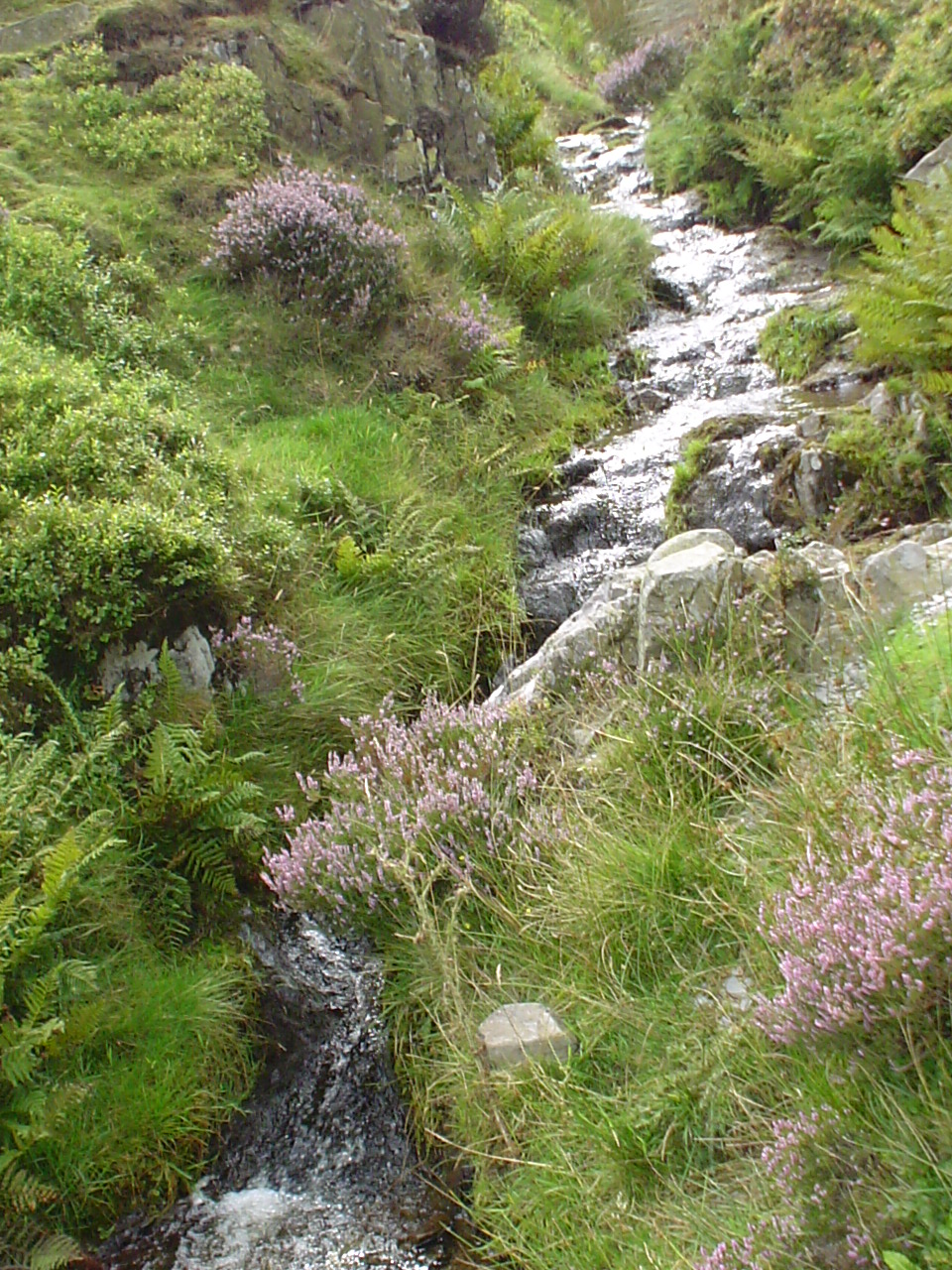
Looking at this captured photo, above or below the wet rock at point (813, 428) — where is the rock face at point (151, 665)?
above

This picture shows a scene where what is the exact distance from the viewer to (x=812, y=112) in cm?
1002

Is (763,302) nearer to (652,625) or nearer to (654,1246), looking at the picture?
(652,625)

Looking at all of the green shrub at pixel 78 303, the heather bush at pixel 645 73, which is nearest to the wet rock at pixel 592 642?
the green shrub at pixel 78 303

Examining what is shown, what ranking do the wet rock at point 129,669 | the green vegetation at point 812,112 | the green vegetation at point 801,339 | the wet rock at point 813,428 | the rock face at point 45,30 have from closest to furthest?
the wet rock at point 129,669 → the wet rock at point 813,428 → the green vegetation at point 801,339 → the green vegetation at point 812,112 → the rock face at point 45,30

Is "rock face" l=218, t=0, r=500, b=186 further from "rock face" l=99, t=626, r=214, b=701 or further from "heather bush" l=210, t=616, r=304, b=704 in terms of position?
"rock face" l=99, t=626, r=214, b=701

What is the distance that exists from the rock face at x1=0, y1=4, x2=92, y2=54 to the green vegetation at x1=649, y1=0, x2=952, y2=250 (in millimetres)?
7206

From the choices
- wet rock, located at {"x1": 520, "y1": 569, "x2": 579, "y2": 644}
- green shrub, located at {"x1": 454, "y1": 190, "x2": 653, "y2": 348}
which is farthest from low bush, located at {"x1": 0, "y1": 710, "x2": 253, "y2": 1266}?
green shrub, located at {"x1": 454, "y1": 190, "x2": 653, "y2": 348}

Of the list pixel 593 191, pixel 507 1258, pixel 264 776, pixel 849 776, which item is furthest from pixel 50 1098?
pixel 593 191

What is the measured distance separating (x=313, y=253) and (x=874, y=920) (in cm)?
709

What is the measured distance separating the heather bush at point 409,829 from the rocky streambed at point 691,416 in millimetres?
2276

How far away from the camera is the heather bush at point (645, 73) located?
17.2m

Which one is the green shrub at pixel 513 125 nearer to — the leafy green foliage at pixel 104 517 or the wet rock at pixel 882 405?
the wet rock at pixel 882 405

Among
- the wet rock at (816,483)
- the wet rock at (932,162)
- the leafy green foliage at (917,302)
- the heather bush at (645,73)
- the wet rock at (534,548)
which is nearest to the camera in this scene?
the leafy green foliage at (917,302)

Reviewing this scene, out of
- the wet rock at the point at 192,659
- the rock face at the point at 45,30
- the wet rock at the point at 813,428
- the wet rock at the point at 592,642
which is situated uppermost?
the rock face at the point at 45,30
